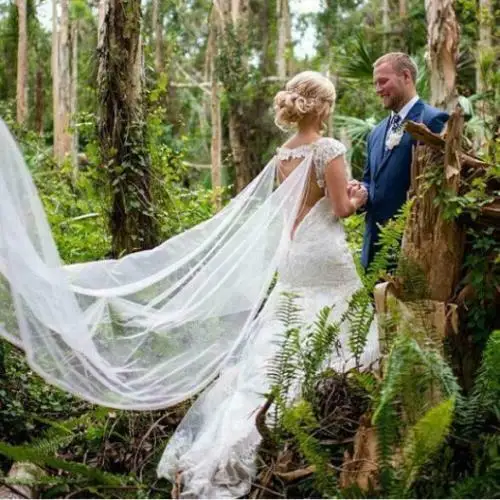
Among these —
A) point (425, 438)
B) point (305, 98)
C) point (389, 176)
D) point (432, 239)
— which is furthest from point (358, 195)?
point (425, 438)

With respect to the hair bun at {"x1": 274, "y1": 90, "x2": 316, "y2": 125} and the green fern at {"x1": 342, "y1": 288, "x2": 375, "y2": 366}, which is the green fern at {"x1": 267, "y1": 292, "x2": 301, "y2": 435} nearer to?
the green fern at {"x1": 342, "y1": 288, "x2": 375, "y2": 366}

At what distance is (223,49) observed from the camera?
2291 centimetres

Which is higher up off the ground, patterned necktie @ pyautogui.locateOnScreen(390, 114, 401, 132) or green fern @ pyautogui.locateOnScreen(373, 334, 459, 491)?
patterned necktie @ pyautogui.locateOnScreen(390, 114, 401, 132)

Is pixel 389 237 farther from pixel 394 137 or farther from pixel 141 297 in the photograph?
pixel 141 297

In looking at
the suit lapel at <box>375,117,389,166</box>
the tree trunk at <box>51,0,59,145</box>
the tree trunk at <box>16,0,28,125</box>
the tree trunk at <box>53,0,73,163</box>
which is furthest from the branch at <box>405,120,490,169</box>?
the tree trunk at <box>16,0,28,125</box>

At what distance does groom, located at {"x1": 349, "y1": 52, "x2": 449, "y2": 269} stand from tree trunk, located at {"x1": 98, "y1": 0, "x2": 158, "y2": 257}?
2079mm

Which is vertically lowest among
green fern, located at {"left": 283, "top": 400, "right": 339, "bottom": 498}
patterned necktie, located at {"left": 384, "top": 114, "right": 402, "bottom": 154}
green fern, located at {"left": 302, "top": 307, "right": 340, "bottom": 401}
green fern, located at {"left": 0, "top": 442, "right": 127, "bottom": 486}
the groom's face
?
green fern, located at {"left": 0, "top": 442, "right": 127, "bottom": 486}

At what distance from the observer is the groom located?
5.37m

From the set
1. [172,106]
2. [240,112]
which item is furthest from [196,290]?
[172,106]

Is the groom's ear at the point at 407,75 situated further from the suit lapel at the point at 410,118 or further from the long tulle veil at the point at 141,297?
the long tulle veil at the point at 141,297

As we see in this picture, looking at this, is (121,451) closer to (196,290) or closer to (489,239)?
(196,290)

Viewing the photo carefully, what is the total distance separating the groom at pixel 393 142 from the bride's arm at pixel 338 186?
0.23 meters

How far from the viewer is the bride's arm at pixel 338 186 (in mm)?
5030

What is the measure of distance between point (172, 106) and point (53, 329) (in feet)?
87.2
